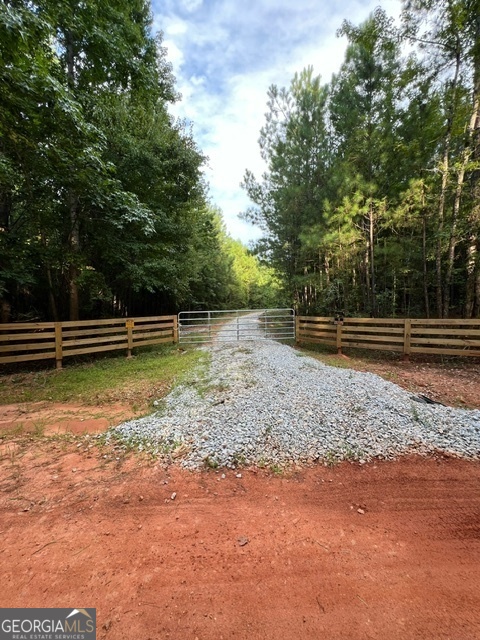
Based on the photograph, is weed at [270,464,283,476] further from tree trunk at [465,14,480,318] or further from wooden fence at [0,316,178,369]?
tree trunk at [465,14,480,318]

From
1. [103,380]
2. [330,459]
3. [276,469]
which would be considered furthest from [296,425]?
[103,380]

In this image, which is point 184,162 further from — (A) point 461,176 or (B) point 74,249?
(A) point 461,176

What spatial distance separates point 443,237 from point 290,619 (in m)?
8.17

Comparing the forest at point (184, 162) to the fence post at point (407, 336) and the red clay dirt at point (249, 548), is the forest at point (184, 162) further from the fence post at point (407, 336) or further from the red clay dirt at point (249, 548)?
the red clay dirt at point (249, 548)

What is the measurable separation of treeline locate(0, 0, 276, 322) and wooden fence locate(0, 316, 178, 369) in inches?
39.1

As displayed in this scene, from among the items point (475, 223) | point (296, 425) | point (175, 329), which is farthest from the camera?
point (175, 329)

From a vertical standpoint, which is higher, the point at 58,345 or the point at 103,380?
the point at 58,345

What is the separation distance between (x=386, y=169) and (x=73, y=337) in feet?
33.7

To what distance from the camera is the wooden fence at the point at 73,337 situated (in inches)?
225

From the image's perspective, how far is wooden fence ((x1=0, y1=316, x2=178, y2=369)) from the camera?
18.7ft

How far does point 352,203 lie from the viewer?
827 centimetres

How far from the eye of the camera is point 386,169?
7742 millimetres

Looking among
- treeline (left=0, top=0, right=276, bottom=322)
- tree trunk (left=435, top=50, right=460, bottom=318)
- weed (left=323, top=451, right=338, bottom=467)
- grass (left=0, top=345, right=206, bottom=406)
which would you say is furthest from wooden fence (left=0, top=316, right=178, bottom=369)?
tree trunk (left=435, top=50, right=460, bottom=318)

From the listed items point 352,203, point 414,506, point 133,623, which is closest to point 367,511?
point 414,506
